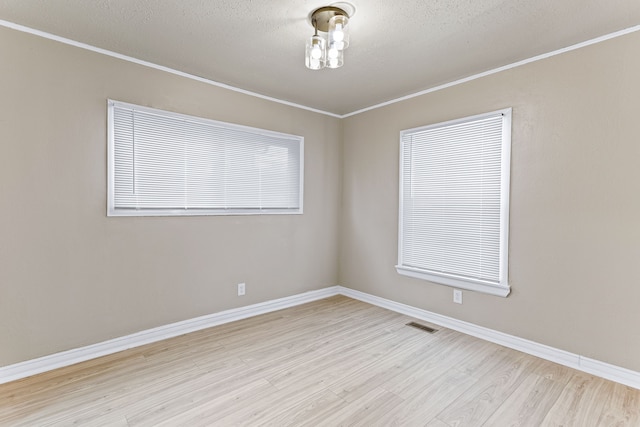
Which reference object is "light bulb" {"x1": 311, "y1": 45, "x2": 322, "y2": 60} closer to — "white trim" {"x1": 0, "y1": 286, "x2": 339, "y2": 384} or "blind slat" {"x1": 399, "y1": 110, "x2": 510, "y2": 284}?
"blind slat" {"x1": 399, "y1": 110, "x2": 510, "y2": 284}

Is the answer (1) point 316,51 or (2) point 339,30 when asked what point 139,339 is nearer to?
(1) point 316,51

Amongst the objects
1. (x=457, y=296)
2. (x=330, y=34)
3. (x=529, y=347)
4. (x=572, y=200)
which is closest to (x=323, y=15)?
(x=330, y=34)

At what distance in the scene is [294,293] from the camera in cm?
387

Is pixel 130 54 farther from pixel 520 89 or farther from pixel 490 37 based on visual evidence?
pixel 520 89

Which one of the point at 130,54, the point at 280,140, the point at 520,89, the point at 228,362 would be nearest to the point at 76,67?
the point at 130,54

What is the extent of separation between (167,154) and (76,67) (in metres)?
0.87

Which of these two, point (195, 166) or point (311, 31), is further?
point (195, 166)

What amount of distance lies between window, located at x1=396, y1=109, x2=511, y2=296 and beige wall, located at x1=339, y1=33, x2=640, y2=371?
0.09 metres

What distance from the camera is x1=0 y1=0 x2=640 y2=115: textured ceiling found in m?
1.96

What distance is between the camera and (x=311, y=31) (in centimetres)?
225

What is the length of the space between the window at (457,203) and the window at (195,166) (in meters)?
1.35

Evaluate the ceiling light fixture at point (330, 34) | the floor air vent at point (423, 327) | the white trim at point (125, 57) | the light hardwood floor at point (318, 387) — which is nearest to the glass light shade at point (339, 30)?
the ceiling light fixture at point (330, 34)

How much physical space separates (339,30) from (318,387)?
2.32 meters

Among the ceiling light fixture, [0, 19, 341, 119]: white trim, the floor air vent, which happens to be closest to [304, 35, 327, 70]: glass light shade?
the ceiling light fixture
